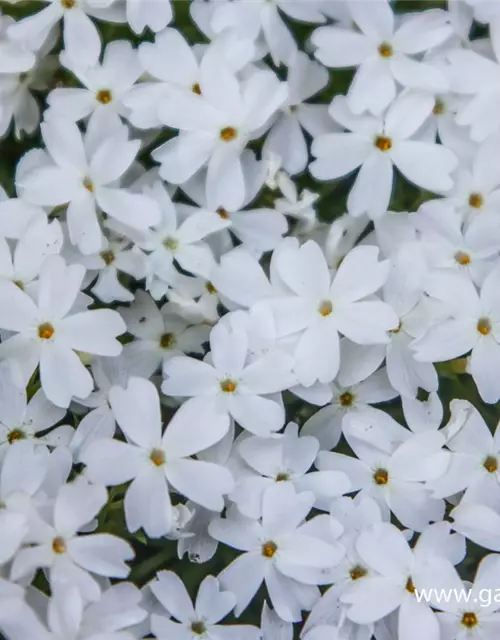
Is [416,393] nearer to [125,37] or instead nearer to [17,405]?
[17,405]

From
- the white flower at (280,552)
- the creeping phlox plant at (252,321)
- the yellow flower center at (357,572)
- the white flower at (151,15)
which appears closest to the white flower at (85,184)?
the creeping phlox plant at (252,321)

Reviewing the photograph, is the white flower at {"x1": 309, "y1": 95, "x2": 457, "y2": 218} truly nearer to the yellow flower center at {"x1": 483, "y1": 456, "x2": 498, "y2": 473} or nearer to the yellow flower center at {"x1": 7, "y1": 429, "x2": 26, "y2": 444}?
the yellow flower center at {"x1": 483, "y1": 456, "x2": 498, "y2": 473}

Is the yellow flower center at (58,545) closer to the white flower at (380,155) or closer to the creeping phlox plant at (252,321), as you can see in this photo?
the creeping phlox plant at (252,321)

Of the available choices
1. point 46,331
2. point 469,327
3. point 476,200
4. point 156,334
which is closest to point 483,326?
point 469,327

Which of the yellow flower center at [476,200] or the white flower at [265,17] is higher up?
the white flower at [265,17]

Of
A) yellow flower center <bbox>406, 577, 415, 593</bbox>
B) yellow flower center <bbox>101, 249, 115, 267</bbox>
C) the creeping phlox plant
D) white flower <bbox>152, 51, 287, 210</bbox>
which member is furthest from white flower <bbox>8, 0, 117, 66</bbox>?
yellow flower center <bbox>406, 577, 415, 593</bbox>

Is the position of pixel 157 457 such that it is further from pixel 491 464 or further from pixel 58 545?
pixel 491 464
